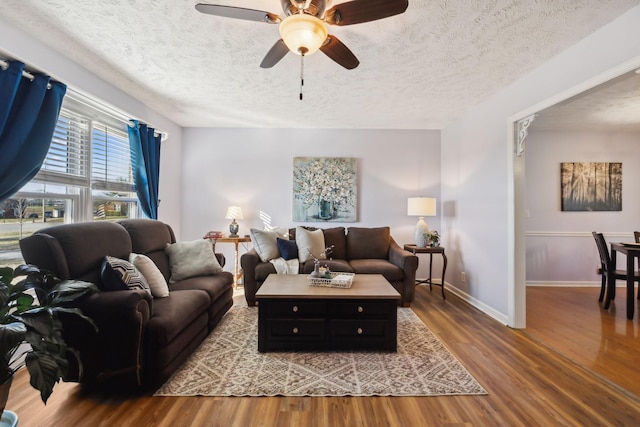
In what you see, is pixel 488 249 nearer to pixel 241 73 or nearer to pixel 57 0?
pixel 241 73

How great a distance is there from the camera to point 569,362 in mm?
2305

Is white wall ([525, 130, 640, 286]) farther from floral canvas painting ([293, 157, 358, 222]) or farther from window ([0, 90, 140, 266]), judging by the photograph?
window ([0, 90, 140, 266])

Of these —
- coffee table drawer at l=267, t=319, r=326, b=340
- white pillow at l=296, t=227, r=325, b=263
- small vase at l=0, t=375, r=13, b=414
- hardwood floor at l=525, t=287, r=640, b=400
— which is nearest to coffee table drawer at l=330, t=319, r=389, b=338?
coffee table drawer at l=267, t=319, r=326, b=340

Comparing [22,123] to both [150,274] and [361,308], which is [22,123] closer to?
[150,274]

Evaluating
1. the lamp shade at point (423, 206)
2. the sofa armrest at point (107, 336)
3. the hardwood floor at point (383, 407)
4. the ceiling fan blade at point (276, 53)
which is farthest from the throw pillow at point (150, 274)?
the lamp shade at point (423, 206)

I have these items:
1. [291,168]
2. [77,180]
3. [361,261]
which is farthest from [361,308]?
[77,180]

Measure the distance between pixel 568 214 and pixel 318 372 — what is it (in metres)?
4.86

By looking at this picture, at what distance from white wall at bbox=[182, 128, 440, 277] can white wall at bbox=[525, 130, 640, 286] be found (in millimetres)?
1532

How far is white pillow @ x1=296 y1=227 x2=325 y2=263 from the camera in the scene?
12.6ft

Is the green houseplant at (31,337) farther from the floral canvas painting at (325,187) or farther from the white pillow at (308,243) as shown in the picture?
the floral canvas painting at (325,187)

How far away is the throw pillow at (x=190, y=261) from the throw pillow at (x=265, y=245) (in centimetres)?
68

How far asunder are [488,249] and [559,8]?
238cm

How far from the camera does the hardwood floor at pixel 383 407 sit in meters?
1.66

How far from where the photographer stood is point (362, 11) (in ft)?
5.28
